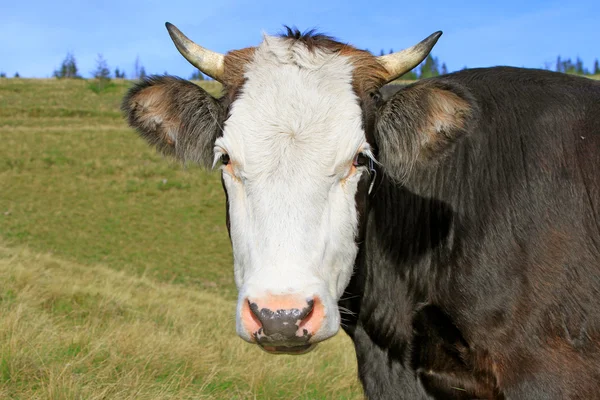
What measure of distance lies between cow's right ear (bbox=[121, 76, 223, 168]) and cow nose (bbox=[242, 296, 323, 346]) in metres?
1.26

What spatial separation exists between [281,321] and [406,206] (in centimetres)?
163

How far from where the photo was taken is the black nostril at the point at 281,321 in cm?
295

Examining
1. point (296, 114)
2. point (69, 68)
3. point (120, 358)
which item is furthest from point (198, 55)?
point (69, 68)

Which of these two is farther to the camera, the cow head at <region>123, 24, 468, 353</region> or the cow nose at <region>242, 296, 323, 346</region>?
the cow head at <region>123, 24, 468, 353</region>

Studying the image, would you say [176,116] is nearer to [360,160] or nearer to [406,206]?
[360,160]

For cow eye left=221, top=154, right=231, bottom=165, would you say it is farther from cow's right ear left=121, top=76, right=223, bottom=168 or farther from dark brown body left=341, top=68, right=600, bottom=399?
dark brown body left=341, top=68, right=600, bottom=399

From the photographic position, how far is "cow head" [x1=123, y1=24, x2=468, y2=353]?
308 cm

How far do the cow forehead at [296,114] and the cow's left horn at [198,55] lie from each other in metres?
0.30

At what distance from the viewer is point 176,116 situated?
4023mm

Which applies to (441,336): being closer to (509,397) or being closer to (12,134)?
(509,397)

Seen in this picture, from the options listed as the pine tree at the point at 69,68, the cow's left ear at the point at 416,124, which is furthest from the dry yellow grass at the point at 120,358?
the pine tree at the point at 69,68

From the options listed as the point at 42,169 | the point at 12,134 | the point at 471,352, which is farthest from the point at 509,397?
the point at 12,134

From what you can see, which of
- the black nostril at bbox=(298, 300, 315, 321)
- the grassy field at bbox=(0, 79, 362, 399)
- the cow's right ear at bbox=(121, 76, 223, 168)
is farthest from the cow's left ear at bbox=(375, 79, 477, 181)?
the grassy field at bbox=(0, 79, 362, 399)

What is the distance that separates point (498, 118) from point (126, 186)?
27027 millimetres
